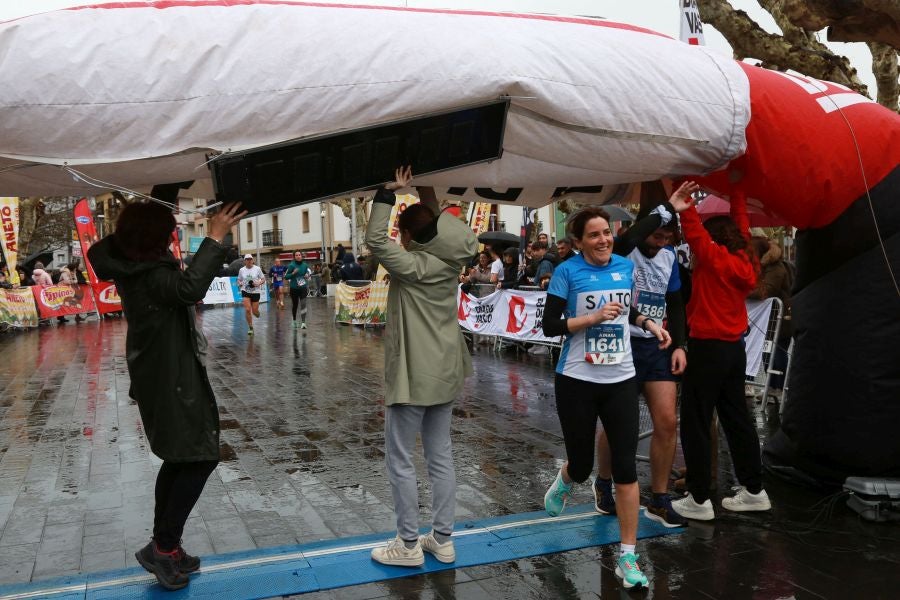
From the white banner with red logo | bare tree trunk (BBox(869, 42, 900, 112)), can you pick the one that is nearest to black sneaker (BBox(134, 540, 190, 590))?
the white banner with red logo

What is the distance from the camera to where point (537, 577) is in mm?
3859

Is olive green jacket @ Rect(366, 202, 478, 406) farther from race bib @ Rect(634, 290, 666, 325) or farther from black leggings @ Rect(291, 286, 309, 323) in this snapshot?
black leggings @ Rect(291, 286, 309, 323)

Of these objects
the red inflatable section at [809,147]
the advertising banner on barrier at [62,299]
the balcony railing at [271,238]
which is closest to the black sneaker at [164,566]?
the red inflatable section at [809,147]

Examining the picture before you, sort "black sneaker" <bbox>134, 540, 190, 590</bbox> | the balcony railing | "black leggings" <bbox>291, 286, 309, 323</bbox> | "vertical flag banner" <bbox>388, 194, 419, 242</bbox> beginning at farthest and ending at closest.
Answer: the balcony railing → "black leggings" <bbox>291, 286, 309, 323</bbox> → "vertical flag banner" <bbox>388, 194, 419, 242</bbox> → "black sneaker" <bbox>134, 540, 190, 590</bbox>

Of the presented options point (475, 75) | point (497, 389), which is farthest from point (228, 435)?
point (475, 75)

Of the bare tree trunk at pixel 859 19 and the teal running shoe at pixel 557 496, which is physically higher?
the bare tree trunk at pixel 859 19

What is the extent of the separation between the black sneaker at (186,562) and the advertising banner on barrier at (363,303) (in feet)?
45.5

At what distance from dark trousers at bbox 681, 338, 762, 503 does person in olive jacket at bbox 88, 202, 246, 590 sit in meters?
2.77

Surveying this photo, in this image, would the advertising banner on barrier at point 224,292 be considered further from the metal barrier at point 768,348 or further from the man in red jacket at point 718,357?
the man in red jacket at point 718,357

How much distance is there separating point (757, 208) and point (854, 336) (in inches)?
40.0

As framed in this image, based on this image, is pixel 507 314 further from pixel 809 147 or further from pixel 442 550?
pixel 442 550

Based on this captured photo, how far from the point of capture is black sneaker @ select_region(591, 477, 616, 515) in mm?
4738

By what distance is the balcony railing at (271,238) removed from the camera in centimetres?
6869

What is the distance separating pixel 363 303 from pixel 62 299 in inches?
380
